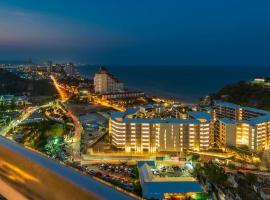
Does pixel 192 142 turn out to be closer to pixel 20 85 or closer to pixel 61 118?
pixel 61 118

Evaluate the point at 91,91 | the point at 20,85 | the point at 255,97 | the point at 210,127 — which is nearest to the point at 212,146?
the point at 210,127

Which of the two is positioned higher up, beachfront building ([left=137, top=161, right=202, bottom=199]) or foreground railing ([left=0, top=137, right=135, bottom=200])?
foreground railing ([left=0, top=137, right=135, bottom=200])

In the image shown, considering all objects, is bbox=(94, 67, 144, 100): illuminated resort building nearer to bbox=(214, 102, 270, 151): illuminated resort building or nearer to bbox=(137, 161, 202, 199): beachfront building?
bbox=(214, 102, 270, 151): illuminated resort building

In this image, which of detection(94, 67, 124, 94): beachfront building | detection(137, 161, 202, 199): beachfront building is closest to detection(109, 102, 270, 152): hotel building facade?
detection(137, 161, 202, 199): beachfront building

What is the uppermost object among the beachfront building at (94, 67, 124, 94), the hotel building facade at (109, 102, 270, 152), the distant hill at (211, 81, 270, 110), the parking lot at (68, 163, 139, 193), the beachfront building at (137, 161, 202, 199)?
the beachfront building at (94, 67, 124, 94)

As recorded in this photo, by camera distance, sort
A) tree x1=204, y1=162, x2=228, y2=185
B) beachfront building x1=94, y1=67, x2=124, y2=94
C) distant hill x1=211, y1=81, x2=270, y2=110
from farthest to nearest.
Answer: beachfront building x1=94, y1=67, x2=124, y2=94
distant hill x1=211, y1=81, x2=270, y2=110
tree x1=204, y1=162, x2=228, y2=185

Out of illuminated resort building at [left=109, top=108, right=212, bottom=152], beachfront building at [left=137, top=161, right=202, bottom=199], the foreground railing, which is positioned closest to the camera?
the foreground railing
